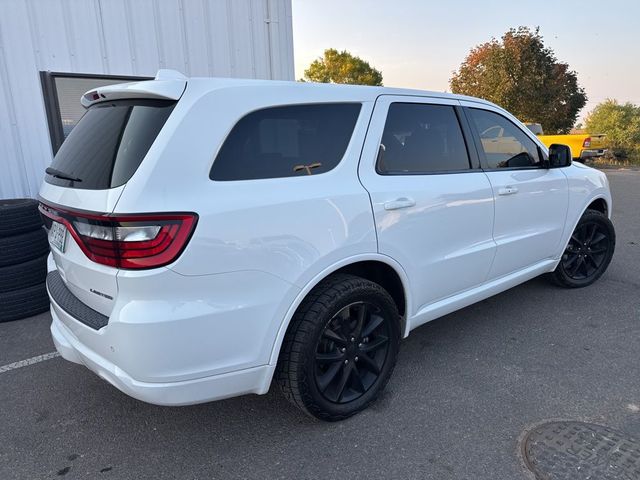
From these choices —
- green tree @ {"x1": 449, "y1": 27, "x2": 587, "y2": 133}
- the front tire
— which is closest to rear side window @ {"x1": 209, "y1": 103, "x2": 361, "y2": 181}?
the front tire

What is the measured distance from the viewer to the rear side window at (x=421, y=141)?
269 cm

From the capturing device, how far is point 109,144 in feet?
6.99

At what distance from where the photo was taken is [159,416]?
2633 mm

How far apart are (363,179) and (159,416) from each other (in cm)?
183

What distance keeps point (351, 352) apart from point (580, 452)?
1243 millimetres

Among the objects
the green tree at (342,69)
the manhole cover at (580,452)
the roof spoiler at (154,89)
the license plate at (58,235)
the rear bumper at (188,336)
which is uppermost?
the green tree at (342,69)

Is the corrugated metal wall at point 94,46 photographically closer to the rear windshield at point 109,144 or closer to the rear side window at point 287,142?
the rear windshield at point 109,144

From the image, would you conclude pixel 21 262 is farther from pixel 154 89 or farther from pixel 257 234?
pixel 257 234

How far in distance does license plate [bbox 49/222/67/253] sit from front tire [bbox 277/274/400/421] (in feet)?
3.97

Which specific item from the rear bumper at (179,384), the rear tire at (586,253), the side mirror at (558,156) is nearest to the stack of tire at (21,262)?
the rear bumper at (179,384)

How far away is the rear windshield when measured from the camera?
1.95 m

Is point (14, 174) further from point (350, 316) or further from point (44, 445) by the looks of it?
point (350, 316)

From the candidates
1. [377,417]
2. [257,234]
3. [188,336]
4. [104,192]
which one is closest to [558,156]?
[377,417]

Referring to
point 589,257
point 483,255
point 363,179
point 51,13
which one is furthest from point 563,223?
point 51,13
